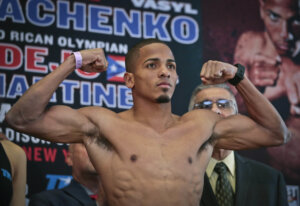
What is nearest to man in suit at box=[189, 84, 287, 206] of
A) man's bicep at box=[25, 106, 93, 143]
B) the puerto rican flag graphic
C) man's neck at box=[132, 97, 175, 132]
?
man's neck at box=[132, 97, 175, 132]

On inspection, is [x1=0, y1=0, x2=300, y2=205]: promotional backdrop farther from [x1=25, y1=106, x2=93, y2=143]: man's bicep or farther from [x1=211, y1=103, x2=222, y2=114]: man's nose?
[x1=25, y1=106, x2=93, y2=143]: man's bicep

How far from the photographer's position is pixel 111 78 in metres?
4.54

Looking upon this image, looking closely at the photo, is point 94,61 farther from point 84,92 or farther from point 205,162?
point 84,92

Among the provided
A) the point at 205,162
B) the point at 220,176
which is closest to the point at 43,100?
the point at 205,162

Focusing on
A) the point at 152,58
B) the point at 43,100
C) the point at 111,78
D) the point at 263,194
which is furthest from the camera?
the point at 111,78

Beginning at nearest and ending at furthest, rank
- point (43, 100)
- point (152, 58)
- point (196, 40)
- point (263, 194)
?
point (43, 100) < point (152, 58) < point (263, 194) < point (196, 40)

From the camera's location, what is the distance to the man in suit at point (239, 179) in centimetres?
358

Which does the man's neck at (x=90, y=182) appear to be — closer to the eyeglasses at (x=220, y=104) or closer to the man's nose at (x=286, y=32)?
the eyeglasses at (x=220, y=104)

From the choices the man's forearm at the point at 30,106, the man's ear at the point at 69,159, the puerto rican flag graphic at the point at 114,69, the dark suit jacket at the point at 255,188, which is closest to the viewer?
the man's forearm at the point at 30,106

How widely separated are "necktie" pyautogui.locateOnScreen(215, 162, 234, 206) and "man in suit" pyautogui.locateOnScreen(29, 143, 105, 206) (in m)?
0.73

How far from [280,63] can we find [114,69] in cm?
143

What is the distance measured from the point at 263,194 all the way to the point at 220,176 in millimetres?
286

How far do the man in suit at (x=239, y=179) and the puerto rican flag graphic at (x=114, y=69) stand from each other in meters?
0.85

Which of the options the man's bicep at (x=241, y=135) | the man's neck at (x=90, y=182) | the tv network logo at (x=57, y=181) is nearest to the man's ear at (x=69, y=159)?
the tv network logo at (x=57, y=181)
